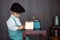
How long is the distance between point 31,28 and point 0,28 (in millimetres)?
1299

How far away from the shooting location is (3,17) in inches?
163

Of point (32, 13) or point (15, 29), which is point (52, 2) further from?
point (15, 29)

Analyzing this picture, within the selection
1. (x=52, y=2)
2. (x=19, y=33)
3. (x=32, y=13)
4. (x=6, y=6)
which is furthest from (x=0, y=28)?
(x=52, y=2)

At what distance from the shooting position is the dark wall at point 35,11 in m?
4.15

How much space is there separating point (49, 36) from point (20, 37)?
4.10 feet

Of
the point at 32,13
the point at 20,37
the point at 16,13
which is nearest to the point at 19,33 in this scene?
the point at 20,37

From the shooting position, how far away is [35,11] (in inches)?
165

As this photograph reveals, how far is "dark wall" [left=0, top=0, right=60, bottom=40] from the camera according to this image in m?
4.15

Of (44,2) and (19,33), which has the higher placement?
(44,2)

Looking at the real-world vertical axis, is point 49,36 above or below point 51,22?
below

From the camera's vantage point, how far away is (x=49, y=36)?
13.7ft

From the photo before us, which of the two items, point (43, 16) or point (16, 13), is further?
point (43, 16)

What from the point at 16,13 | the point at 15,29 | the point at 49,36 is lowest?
the point at 49,36

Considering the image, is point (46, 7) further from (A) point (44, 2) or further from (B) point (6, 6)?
(B) point (6, 6)
